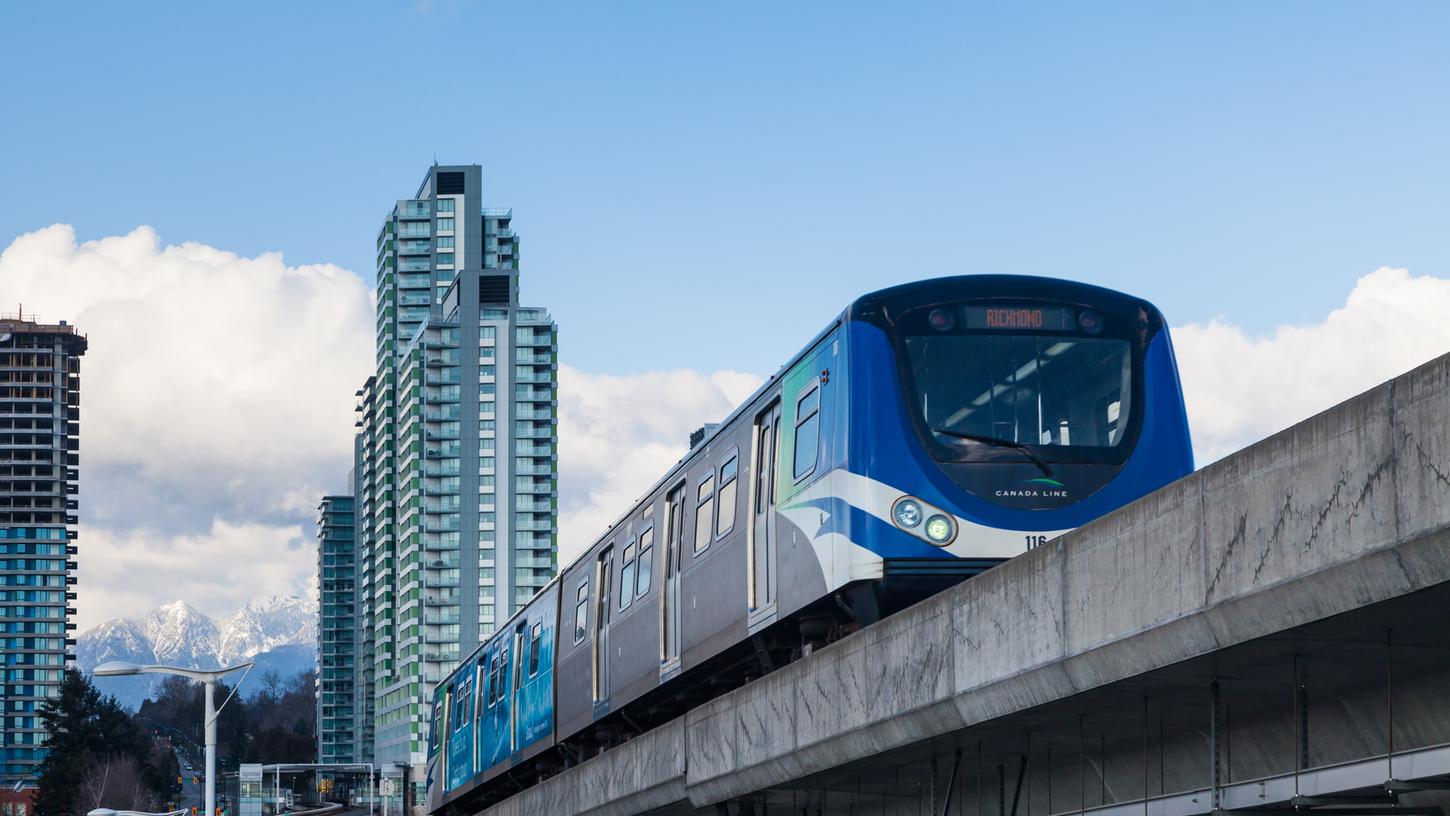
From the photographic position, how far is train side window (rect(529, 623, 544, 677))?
29422 millimetres

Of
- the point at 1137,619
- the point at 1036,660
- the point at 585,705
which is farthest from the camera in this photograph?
the point at 585,705

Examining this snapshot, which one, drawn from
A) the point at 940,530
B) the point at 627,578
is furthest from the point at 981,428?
the point at 627,578

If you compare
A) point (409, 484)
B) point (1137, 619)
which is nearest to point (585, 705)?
point (1137, 619)

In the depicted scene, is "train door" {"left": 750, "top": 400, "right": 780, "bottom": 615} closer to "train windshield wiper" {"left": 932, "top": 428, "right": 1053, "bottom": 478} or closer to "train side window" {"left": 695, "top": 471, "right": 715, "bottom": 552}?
"train side window" {"left": 695, "top": 471, "right": 715, "bottom": 552}

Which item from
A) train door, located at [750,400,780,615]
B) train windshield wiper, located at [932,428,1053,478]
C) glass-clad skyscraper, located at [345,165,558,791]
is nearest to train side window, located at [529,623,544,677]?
train door, located at [750,400,780,615]

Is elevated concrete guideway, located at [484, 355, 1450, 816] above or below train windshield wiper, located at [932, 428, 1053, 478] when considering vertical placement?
below

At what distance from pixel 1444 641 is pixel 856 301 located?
7.38 metres

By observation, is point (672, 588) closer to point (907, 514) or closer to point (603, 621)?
point (603, 621)

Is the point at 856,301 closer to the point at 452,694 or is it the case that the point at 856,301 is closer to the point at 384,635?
the point at 452,694

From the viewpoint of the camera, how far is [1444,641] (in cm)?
981

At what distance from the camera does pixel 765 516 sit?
17938 mm

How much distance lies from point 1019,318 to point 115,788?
14754 cm

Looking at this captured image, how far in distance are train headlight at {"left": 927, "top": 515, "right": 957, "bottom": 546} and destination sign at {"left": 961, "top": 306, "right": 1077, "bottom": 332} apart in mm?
1759

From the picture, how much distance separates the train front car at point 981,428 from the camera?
51.7 feet
